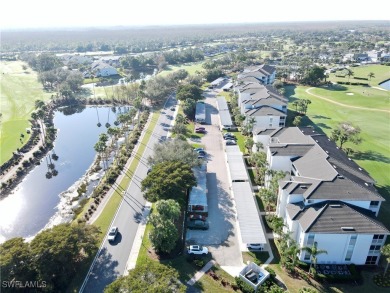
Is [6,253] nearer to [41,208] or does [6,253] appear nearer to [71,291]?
[71,291]

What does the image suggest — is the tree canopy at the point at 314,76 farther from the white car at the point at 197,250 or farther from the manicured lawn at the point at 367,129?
the white car at the point at 197,250

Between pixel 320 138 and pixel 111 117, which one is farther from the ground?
pixel 320 138

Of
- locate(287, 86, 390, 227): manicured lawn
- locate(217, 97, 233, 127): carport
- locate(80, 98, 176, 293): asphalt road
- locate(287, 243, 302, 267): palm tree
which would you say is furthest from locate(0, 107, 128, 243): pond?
locate(287, 86, 390, 227): manicured lawn

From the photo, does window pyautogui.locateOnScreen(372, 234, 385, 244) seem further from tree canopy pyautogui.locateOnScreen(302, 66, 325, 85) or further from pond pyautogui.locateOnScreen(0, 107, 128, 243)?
tree canopy pyautogui.locateOnScreen(302, 66, 325, 85)

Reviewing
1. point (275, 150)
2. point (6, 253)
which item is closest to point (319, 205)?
point (275, 150)

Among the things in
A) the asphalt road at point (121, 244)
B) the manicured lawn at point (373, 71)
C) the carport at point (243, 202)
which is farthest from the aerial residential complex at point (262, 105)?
the manicured lawn at point (373, 71)

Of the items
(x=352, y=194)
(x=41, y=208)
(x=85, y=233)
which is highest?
(x=352, y=194)

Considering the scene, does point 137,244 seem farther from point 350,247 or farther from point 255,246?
point 350,247
